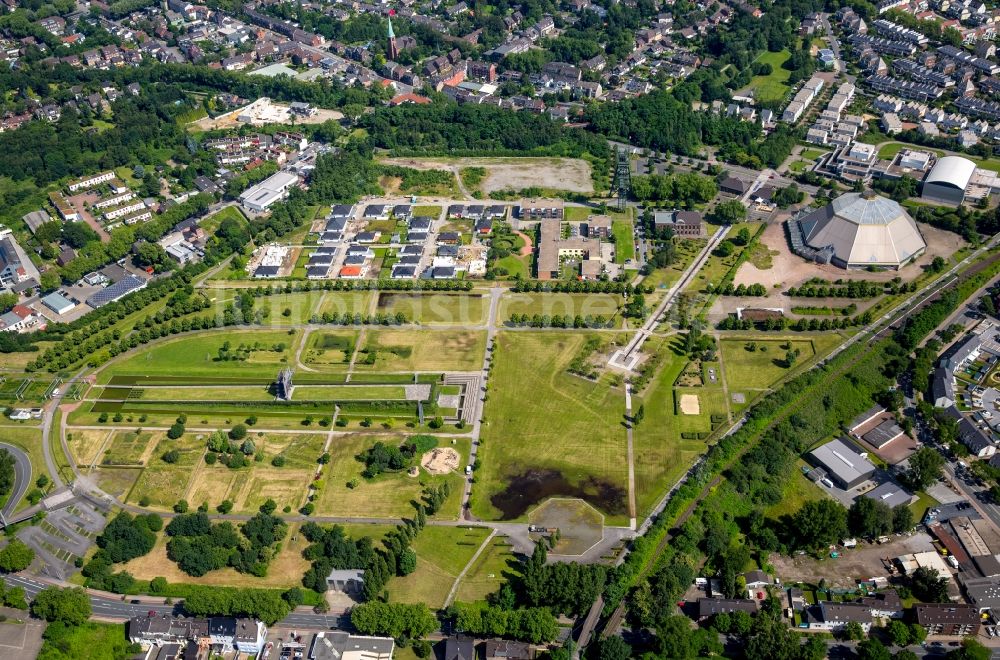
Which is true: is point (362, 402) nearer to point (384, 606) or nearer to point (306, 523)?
point (306, 523)

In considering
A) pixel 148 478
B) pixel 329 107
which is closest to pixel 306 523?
pixel 148 478

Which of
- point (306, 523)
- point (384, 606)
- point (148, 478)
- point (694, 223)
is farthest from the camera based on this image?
point (694, 223)

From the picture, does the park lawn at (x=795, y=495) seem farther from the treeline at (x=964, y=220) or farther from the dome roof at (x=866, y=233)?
the treeline at (x=964, y=220)

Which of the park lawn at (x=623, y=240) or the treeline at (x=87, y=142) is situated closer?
the park lawn at (x=623, y=240)

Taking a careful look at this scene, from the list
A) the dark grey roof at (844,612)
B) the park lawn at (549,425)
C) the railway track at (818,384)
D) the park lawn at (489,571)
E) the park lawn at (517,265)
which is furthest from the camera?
the park lawn at (517,265)

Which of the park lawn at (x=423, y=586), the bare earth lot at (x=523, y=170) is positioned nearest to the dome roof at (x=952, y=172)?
the bare earth lot at (x=523, y=170)

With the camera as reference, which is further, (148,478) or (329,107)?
(329,107)

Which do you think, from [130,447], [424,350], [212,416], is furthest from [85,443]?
[424,350]
